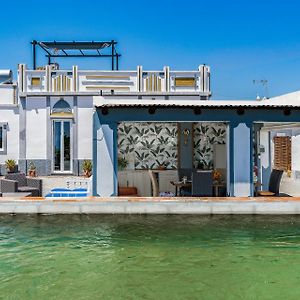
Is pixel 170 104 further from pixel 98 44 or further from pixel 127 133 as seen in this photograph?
pixel 98 44

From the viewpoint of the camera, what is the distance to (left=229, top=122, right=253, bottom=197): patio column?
1220 centimetres

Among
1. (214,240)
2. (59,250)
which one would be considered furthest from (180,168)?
(59,250)

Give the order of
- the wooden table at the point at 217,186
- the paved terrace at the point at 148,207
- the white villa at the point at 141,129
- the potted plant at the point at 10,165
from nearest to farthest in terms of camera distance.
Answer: the paved terrace at the point at 148,207, the white villa at the point at 141,129, the wooden table at the point at 217,186, the potted plant at the point at 10,165

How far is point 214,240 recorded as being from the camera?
8.93 meters

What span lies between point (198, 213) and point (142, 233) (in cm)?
226

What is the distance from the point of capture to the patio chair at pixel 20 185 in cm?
1250

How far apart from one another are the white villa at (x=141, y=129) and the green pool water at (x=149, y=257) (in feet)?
7.32

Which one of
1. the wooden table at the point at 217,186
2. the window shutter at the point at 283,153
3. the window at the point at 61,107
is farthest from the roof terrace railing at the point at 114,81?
the wooden table at the point at 217,186

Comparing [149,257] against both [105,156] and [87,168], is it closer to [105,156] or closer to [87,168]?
[105,156]

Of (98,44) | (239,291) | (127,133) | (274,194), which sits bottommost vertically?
(239,291)

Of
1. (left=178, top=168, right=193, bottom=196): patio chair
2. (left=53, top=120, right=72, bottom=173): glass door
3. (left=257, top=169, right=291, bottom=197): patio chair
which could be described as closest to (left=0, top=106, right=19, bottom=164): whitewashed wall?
(left=53, top=120, right=72, bottom=173): glass door

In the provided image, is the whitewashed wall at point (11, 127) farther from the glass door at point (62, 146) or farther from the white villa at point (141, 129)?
the glass door at point (62, 146)

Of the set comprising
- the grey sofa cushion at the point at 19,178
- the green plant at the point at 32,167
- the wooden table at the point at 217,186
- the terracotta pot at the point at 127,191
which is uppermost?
the green plant at the point at 32,167

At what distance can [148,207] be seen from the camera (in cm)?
1108
